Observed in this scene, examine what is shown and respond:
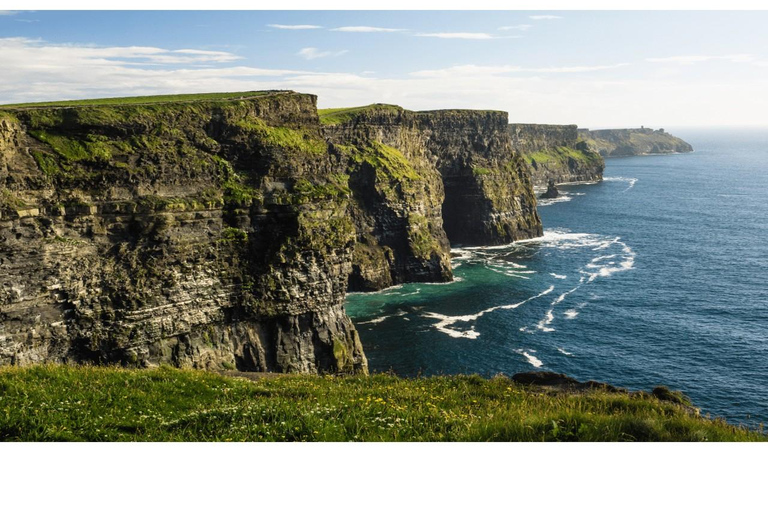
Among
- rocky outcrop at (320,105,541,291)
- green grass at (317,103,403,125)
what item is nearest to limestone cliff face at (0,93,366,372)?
rocky outcrop at (320,105,541,291)

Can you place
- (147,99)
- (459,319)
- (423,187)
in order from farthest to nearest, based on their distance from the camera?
(423,187)
(459,319)
(147,99)

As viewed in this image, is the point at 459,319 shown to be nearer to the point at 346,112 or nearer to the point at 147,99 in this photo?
the point at 147,99

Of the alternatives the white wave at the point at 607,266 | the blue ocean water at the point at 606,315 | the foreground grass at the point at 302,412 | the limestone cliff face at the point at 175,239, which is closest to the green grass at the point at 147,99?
the limestone cliff face at the point at 175,239

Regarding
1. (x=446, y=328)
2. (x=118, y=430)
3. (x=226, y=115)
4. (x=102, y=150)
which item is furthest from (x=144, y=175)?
(x=446, y=328)

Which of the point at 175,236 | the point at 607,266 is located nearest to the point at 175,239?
the point at 175,236

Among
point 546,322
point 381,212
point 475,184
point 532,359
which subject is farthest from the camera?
point 475,184

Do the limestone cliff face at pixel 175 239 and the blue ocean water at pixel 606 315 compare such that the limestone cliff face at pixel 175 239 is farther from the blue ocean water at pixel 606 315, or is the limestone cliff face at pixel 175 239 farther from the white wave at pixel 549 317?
the white wave at pixel 549 317
